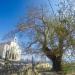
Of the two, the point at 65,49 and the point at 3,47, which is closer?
the point at 65,49

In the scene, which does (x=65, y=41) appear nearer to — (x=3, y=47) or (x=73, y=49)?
(x=73, y=49)

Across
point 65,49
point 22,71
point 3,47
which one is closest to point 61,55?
point 65,49

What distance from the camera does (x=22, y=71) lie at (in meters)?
13.7

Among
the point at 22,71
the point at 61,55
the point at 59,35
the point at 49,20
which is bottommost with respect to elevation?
the point at 22,71

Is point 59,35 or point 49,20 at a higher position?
point 49,20

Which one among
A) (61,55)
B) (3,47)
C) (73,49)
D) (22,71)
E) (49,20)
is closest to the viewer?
(22,71)

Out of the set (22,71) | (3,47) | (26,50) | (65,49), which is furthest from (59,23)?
(3,47)

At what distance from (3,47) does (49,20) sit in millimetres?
8971

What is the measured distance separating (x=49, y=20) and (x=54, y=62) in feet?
12.1

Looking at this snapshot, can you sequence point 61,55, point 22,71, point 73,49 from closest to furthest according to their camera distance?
point 22,71 < point 73,49 < point 61,55

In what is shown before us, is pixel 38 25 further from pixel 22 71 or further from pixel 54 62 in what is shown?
pixel 22 71

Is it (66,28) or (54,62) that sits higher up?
(66,28)

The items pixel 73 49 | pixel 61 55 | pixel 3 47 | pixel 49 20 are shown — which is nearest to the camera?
pixel 73 49

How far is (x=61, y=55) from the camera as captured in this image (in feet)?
63.4
